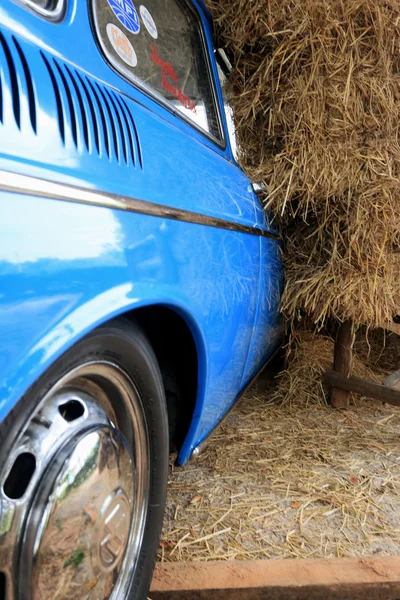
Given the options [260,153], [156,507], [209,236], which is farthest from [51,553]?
[260,153]

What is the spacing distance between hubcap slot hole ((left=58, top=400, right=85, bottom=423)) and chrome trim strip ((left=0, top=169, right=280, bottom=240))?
1.42ft

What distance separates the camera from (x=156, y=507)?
1.36 m

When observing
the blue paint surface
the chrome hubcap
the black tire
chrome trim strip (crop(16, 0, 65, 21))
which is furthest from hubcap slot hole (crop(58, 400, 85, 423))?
chrome trim strip (crop(16, 0, 65, 21))

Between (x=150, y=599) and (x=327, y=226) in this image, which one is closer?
(x=150, y=599)

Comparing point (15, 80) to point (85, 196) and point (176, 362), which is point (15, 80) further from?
point (176, 362)

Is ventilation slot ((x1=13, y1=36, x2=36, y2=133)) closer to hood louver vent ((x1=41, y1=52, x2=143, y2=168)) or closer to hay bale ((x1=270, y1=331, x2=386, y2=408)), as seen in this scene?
hood louver vent ((x1=41, y1=52, x2=143, y2=168))

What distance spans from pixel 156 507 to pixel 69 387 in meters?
0.54

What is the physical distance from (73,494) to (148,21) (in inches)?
58.1

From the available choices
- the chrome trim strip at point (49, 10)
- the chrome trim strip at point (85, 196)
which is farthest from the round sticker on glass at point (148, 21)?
the chrome trim strip at point (85, 196)

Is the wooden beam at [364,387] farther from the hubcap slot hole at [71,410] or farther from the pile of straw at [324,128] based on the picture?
the hubcap slot hole at [71,410]

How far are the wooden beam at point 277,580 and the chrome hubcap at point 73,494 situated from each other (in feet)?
0.72

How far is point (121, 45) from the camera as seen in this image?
1.34m

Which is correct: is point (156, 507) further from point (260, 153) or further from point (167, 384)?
point (260, 153)

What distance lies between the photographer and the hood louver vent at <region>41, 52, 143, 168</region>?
0.91 metres
